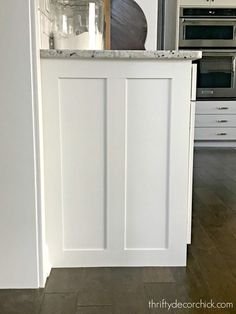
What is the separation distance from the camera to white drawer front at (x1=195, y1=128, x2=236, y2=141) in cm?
538

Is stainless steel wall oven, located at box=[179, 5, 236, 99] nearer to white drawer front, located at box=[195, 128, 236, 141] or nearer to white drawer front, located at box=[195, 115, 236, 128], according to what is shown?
white drawer front, located at box=[195, 115, 236, 128]

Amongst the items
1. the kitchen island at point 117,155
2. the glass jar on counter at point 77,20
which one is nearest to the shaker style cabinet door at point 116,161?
the kitchen island at point 117,155

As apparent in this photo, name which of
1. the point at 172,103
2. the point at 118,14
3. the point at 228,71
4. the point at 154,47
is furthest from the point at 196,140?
the point at 172,103

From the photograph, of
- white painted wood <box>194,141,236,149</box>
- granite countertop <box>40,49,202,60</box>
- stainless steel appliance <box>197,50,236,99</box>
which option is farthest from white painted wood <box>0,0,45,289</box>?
white painted wood <box>194,141,236,149</box>

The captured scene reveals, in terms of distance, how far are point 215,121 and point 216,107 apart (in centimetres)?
17

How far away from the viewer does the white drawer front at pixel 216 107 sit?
17.5 ft

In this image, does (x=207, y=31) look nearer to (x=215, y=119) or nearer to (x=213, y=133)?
(x=215, y=119)

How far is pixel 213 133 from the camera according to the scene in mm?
5395

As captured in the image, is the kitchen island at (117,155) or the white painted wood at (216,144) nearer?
the kitchen island at (117,155)

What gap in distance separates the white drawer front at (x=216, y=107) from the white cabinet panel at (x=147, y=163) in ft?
12.0

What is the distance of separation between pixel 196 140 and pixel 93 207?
3751 mm

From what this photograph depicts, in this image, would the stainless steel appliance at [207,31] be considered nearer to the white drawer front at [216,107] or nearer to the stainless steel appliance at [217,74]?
the stainless steel appliance at [217,74]

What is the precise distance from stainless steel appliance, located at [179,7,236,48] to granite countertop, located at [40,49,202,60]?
3.69 m

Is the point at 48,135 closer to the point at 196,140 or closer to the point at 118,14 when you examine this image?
the point at 118,14
